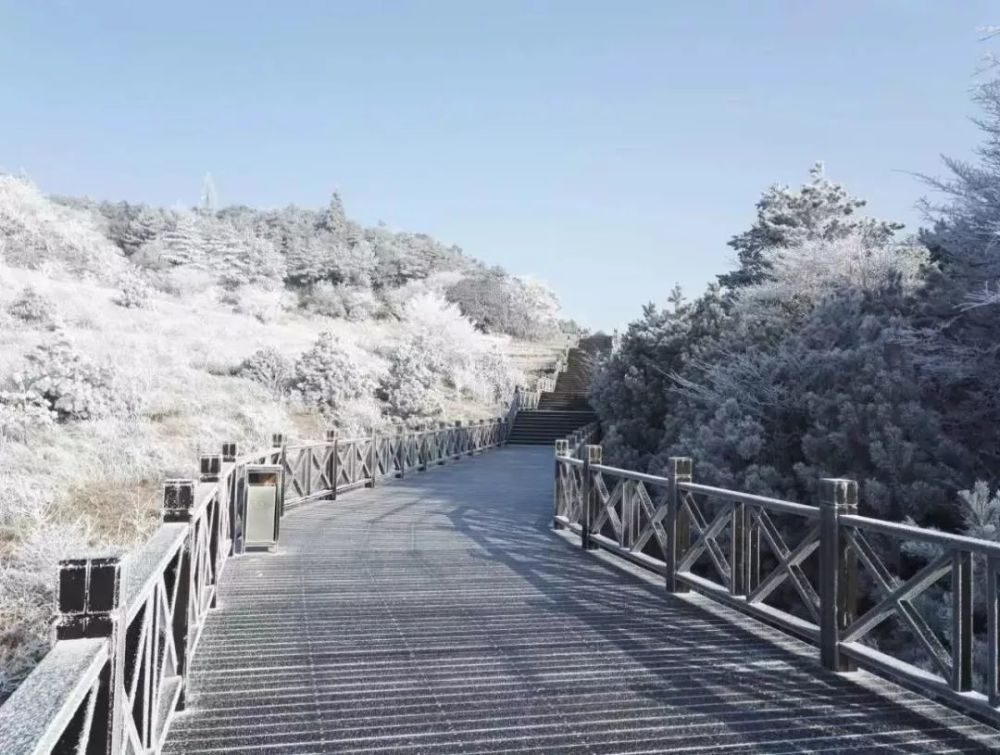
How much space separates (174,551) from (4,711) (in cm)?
203

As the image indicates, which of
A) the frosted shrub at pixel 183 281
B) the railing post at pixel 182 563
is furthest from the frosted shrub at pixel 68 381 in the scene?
the frosted shrub at pixel 183 281

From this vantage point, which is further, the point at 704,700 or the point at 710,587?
the point at 710,587

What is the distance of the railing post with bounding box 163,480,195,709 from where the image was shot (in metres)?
3.82

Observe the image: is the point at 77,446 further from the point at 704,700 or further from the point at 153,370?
the point at 704,700

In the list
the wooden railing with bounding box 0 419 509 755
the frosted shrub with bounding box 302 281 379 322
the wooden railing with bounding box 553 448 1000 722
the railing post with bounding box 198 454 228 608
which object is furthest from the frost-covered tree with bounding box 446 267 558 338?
the wooden railing with bounding box 0 419 509 755

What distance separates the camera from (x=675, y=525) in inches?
259

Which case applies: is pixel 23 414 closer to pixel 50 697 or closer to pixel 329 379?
pixel 329 379

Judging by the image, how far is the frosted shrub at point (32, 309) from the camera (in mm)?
22953

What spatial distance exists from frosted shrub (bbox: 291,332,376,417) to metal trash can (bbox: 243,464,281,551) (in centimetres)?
1442

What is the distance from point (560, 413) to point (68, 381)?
2115cm

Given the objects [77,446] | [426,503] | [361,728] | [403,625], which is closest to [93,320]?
[77,446]

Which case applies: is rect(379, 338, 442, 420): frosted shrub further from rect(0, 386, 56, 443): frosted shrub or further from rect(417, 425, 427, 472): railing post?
rect(0, 386, 56, 443): frosted shrub

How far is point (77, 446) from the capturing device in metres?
14.0

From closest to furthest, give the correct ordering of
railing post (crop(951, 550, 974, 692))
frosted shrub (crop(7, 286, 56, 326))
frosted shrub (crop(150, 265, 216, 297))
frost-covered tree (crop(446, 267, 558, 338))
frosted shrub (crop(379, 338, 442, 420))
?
1. railing post (crop(951, 550, 974, 692))
2. frosted shrub (crop(7, 286, 56, 326))
3. frosted shrub (crop(379, 338, 442, 420))
4. frosted shrub (crop(150, 265, 216, 297))
5. frost-covered tree (crop(446, 267, 558, 338))
